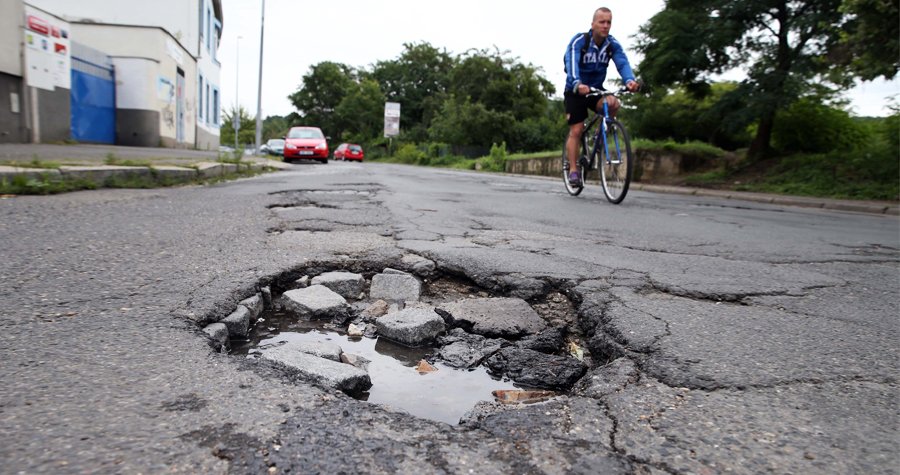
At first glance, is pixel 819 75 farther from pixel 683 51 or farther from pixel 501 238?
pixel 501 238

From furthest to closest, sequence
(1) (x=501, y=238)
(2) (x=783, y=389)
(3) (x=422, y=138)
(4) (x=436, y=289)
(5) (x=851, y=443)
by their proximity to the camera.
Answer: (3) (x=422, y=138) < (1) (x=501, y=238) < (4) (x=436, y=289) < (2) (x=783, y=389) < (5) (x=851, y=443)

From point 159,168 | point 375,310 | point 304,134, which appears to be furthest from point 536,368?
point 304,134

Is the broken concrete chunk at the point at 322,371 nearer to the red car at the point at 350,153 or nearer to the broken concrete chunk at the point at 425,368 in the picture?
the broken concrete chunk at the point at 425,368

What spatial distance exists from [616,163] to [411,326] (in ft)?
15.5

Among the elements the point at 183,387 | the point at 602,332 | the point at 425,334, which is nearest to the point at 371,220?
the point at 425,334

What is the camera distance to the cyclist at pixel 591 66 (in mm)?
6004

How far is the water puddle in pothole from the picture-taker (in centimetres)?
168

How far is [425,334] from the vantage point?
7.29 feet

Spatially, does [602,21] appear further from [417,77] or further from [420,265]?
[417,77]

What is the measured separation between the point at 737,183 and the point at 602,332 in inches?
442

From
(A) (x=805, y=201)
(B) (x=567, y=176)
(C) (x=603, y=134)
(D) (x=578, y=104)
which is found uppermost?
(D) (x=578, y=104)

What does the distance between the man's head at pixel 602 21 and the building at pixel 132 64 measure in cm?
1108

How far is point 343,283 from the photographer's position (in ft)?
9.02

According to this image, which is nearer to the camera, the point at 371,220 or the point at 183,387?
the point at 183,387
